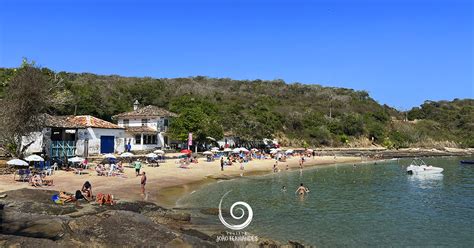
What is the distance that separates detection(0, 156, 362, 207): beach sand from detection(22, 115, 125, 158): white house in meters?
5.57

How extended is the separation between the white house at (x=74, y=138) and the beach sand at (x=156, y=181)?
5566mm

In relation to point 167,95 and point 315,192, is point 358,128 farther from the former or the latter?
point 315,192

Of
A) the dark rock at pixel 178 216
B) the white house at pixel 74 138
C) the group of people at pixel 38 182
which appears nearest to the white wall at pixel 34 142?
the white house at pixel 74 138

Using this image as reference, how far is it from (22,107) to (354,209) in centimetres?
2603

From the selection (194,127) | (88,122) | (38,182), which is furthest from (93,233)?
(194,127)

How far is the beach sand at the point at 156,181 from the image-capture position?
2625 centimetres

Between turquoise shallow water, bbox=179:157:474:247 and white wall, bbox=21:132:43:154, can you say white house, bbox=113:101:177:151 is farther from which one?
turquoise shallow water, bbox=179:157:474:247

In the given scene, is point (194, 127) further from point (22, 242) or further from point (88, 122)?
point (22, 242)

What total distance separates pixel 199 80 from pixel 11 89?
133256 millimetres

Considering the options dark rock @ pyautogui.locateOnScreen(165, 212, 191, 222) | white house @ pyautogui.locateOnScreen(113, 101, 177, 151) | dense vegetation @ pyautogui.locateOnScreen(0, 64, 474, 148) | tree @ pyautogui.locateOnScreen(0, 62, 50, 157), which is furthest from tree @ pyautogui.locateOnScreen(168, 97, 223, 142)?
dark rock @ pyautogui.locateOnScreen(165, 212, 191, 222)

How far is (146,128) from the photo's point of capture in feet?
192

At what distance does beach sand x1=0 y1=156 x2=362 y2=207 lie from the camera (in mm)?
26250

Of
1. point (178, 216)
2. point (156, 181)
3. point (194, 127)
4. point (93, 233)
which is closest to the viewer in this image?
point (93, 233)

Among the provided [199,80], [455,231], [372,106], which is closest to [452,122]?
[372,106]
